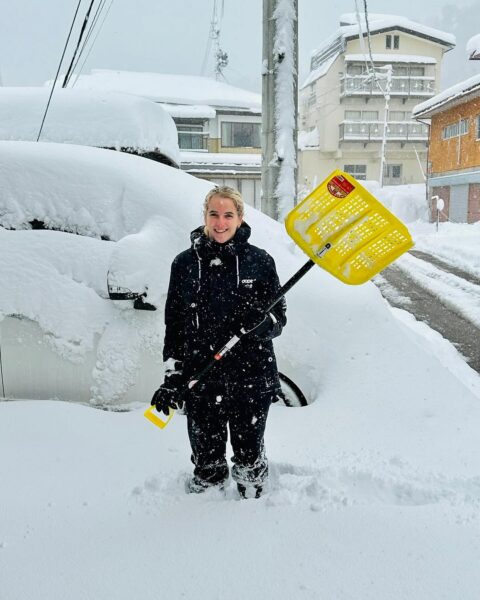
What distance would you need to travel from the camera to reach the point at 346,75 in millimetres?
31172

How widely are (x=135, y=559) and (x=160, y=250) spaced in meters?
1.55

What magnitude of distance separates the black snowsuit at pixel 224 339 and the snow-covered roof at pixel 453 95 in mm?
16962

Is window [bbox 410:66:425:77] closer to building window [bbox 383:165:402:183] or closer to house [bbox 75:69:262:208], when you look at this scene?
building window [bbox 383:165:402:183]

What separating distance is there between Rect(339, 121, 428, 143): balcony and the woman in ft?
106

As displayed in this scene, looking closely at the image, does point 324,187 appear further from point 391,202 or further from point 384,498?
point 391,202

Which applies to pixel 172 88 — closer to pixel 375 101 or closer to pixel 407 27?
pixel 375 101

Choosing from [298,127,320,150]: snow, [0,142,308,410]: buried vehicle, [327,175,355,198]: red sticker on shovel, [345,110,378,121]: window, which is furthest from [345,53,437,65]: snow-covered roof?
[327,175,355,198]: red sticker on shovel

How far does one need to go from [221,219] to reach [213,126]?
65.6ft

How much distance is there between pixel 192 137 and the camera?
20.2 meters

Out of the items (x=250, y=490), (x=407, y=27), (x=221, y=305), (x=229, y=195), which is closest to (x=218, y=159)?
(x=229, y=195)

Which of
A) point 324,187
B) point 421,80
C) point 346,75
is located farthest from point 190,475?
point 421,80

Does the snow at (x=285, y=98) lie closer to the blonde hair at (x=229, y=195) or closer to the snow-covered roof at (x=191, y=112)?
the blonde hair at (x=229, y=195)

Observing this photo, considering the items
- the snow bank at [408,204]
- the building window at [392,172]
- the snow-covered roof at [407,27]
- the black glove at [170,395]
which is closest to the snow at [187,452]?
the black glove at [170,395]

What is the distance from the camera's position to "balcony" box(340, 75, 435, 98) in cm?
3111
